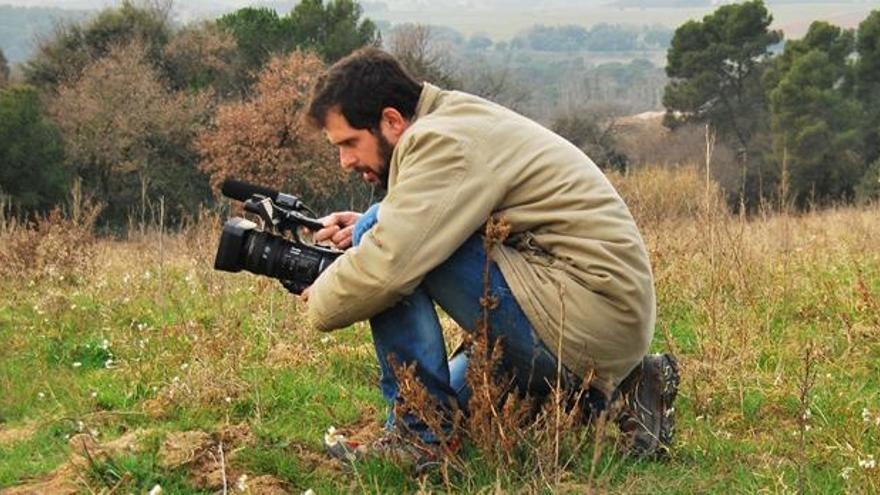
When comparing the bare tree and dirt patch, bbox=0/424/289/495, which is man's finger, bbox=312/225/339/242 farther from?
the bare tree

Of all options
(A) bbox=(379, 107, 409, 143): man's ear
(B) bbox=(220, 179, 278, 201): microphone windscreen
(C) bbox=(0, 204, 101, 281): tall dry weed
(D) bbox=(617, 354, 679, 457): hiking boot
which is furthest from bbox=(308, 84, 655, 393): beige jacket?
(C) bbox=(0, 204, 101, 281): tall dry weed

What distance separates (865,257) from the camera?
6199mm

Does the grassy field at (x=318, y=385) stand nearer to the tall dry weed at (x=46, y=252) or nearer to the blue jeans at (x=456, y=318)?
the tall dry weed at (x=46, y=252)

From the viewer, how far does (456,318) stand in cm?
287

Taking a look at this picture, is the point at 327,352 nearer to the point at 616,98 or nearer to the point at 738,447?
the point at 738,447

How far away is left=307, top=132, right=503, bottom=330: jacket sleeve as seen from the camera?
8.45ft

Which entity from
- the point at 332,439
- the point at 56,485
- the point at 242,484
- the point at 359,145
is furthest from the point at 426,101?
the point at 56,485

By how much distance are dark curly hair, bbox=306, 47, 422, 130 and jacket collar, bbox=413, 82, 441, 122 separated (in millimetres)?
34

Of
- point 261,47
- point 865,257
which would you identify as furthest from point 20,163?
point 865,257

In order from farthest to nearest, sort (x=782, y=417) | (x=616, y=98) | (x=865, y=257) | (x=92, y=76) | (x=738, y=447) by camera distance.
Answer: (x=616, y=98), (x=92, y=76), (x=865, y=257), (x=782, y=417), (x=738, y=447)

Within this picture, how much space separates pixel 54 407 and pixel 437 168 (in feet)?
6.70

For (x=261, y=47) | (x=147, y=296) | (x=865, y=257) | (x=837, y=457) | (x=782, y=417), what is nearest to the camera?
(x=837, y=457)

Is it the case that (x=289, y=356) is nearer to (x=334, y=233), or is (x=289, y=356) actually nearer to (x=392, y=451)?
(x=334, y=233)

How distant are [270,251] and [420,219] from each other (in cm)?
67
